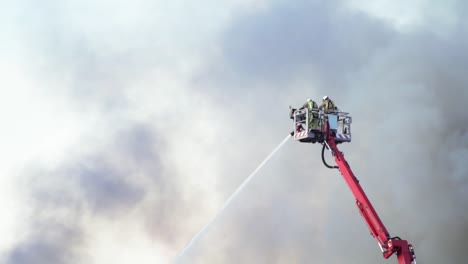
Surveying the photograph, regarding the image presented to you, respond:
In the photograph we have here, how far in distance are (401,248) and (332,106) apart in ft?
17.7

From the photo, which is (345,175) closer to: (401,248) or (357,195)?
(357,195)

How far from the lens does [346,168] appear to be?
57.9 ft

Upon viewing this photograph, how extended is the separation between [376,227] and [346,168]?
221 centimetres

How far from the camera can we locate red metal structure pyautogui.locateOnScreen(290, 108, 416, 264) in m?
16.5

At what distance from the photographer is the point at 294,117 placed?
18578 millimetres

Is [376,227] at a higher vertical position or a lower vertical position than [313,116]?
lower

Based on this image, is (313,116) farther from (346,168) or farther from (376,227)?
(376,227)

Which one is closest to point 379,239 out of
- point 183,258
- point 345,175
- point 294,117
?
point 345,175

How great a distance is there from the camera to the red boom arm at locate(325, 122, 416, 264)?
53.9ft

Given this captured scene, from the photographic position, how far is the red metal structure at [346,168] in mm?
16469

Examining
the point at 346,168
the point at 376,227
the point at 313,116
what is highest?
the point at 313,116

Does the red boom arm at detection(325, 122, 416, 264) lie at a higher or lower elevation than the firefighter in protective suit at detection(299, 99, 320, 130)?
lower

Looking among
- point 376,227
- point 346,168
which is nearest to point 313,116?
point 346,168

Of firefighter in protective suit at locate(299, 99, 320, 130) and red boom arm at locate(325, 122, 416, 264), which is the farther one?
firefighter in protective suit at locate(299, 99, 320, 130)
